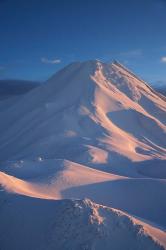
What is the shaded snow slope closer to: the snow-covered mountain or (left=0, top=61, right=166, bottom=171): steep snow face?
the snow-covered mountain

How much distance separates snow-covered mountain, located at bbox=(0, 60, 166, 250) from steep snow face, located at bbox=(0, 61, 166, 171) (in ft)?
0.12

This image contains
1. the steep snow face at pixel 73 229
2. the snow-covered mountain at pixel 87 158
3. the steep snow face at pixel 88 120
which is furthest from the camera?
the steep snow face at pixel 88 120

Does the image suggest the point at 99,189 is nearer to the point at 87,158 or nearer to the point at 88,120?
the point at 87,158

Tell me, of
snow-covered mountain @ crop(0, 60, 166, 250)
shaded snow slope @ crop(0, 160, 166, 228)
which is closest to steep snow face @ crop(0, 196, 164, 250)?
snow-covered mountain @ crop(0, 60, 166, 250)

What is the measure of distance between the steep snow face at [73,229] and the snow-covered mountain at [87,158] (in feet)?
0.04

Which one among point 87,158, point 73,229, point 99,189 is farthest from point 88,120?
point 73,229

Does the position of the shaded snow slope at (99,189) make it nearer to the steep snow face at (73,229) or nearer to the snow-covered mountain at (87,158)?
the snow-covered mountain at (87,158)

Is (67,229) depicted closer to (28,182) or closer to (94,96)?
(28,182)

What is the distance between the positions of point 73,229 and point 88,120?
28.9 feet

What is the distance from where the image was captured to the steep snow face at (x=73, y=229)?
15.5 feet

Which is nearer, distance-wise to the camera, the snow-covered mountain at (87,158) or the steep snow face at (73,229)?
the steep snow face at (73,229)

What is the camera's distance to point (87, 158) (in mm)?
10320

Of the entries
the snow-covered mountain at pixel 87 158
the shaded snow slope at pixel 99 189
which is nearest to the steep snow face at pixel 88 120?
the snow-covered mountain at pixel 87 158

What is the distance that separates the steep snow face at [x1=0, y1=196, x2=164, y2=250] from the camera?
4.71 m
